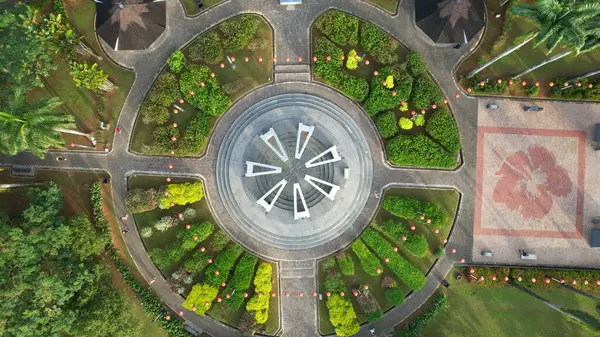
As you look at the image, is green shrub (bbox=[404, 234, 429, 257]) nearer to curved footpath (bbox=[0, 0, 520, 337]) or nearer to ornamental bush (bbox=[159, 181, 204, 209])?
curved footpath (bbox=[0, 0, 520, 337])

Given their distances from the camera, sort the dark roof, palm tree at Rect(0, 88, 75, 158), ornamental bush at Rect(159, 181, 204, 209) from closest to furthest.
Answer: palm tree at Rect(0, 88, 75, 158) → the dark roof → ornamental bush at Rect(159, 181, 204, 209)

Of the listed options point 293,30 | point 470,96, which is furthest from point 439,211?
point 293,30

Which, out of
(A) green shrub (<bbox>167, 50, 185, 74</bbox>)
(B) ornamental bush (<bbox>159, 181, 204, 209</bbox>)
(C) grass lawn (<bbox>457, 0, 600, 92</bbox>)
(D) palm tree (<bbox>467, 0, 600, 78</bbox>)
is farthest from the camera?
(C) grass lawn (<bbox>457, 0, 600, 92</bbox>)

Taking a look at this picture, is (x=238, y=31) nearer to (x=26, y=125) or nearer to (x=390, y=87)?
(x=390, y=87)

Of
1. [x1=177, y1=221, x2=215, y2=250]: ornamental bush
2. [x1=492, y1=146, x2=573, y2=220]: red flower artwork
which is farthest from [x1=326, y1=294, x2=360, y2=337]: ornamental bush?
[x1=492, y1=146, x2=573, y2=220]: red flower artwork

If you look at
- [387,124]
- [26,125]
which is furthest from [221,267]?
[387,124]

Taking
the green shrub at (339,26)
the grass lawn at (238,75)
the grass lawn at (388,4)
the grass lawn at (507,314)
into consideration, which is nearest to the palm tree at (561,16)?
the grass lawn at (388,4)

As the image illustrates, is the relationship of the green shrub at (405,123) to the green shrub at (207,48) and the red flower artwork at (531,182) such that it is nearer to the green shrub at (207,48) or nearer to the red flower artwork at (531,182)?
the red flower artwork at (531,182)
